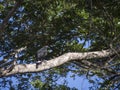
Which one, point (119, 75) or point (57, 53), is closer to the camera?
point (119, 75)

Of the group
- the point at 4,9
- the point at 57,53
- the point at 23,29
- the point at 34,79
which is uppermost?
the point at 4,9

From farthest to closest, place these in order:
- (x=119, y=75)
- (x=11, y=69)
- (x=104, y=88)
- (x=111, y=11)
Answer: (x=104, y=88) → (x=111, y=11) → (x=119, y=75) → (x=11, y=69)

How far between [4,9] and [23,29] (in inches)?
27.8

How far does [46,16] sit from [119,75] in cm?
290

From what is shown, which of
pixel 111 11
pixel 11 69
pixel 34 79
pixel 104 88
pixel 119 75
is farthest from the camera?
pixel 34 79

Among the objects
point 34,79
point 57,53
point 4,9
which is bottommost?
point 34,79

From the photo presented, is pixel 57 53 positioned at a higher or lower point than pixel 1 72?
lower

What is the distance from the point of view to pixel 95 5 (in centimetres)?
684

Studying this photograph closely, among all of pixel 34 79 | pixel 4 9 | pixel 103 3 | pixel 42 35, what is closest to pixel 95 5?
pixel 103 3

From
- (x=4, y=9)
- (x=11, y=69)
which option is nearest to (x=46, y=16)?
(x=4, y=9)

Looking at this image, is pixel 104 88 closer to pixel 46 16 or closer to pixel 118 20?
pixel 118 20

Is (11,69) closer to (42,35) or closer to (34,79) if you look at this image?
(42,35)

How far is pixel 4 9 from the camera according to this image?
27.7 ft

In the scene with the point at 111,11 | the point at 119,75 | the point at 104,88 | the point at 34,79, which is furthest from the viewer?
the point at 34,79
